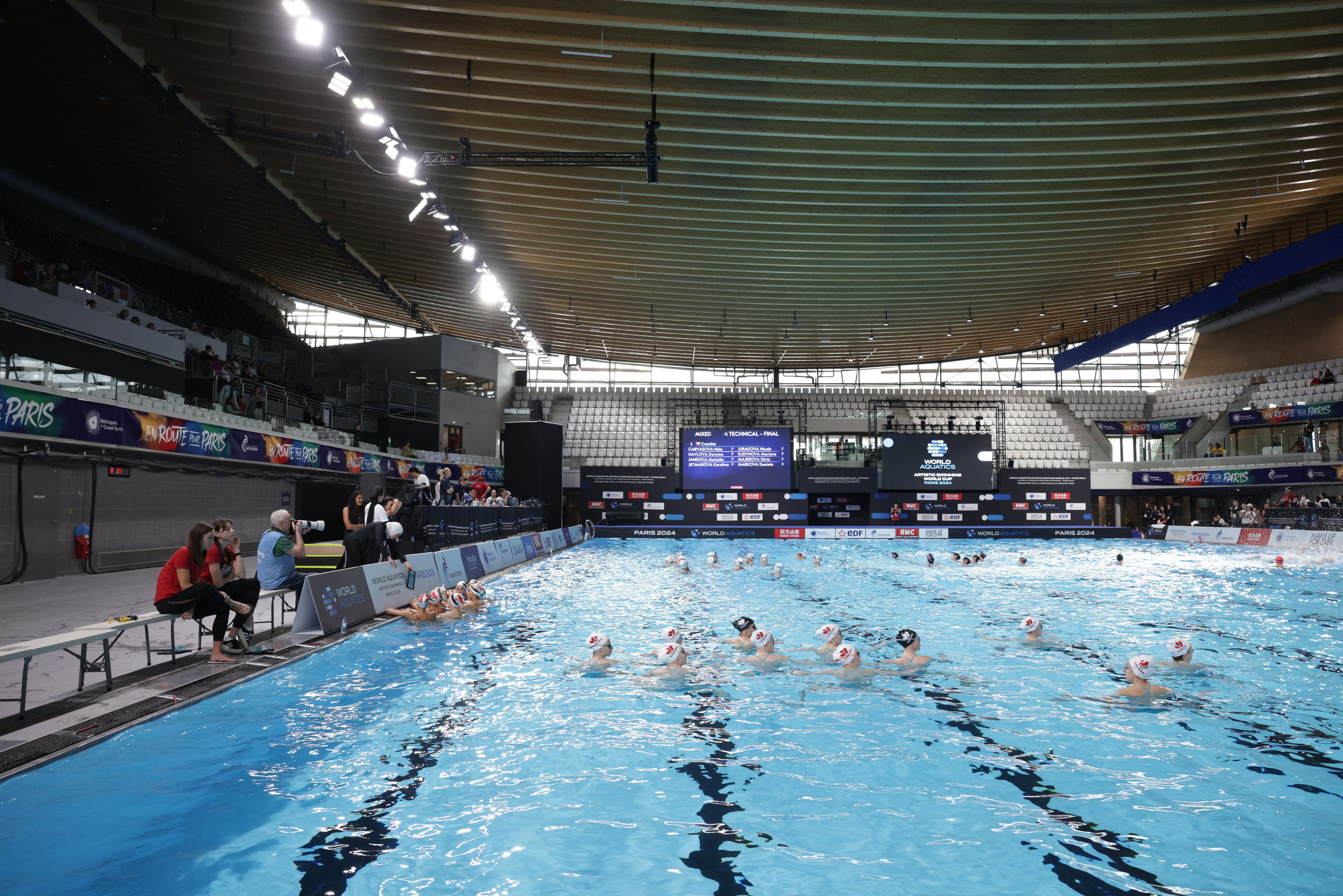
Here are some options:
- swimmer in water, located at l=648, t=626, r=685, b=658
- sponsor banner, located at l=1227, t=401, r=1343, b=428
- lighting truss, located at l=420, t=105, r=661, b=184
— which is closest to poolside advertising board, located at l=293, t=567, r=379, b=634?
swimmer in water, located at l=648, t=626, r=685, b=658

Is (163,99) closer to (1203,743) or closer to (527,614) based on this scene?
(527,614)

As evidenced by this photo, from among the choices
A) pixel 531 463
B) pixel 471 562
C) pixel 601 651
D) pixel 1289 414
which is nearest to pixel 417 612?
pixel 601 651

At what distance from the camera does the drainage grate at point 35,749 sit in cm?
450

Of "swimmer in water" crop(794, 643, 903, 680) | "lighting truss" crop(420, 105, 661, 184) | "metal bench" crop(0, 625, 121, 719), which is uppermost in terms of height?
"lighting truss" crop(420, 105, 661, 184)

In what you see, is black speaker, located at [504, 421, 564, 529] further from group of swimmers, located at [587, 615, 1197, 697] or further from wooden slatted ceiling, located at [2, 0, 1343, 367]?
group of swimmers, located at [587, 615, 1197, 697]

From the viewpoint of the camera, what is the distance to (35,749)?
473cm

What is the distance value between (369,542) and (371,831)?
22.7 feet

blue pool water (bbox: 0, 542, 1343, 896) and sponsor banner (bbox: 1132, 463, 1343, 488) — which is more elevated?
sponsor banner (bbox: 1132, 463, 1343, 488)

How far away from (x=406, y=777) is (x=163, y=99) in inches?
542

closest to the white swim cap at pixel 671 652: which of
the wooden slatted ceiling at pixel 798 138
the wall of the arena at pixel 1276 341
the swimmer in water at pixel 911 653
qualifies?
the swimmer in water at pixel 911 653

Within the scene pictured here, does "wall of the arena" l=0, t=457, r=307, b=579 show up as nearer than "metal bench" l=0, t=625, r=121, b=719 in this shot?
No

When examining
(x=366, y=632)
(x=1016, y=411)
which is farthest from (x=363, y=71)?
(x=1016, y=411)

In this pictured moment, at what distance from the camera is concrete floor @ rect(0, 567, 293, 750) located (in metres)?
5.47

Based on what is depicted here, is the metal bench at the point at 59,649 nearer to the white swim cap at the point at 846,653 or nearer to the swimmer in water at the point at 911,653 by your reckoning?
the white swim cap at the point at 846,653
